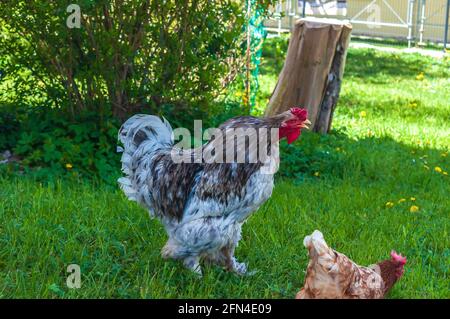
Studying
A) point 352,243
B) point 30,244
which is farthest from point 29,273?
point 352,243

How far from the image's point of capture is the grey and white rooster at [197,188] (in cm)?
411

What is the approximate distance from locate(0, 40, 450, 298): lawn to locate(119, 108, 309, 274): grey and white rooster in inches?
9.5

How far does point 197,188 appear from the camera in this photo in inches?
166

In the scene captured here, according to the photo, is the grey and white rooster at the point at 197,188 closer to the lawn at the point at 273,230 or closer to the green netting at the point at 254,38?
the lawn at the point at 273,230

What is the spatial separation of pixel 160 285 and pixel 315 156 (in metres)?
3.47

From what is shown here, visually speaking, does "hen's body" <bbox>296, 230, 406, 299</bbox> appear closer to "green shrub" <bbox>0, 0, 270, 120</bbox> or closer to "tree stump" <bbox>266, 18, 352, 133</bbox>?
"green shrub" <bbox>0, 0, 270, 120</bbox>

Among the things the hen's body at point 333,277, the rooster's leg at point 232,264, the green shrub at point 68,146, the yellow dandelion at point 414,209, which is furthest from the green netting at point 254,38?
the hen's body at point 333,277

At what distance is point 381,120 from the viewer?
31.6 feet

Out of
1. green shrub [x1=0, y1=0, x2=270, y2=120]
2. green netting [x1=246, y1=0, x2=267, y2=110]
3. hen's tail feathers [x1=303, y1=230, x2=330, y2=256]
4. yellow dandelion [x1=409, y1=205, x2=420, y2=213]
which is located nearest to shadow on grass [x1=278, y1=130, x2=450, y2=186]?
yellow dandelion [x1=409, y1=205, x2=420, y2=213]

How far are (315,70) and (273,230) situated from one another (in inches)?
137

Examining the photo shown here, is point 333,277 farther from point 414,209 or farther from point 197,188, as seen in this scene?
point 414,209

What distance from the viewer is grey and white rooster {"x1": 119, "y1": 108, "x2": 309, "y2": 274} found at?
411cm

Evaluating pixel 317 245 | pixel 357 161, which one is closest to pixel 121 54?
pixel 357 161

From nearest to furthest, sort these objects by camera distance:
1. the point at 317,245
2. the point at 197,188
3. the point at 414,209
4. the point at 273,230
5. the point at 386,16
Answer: the point at 317,245 < the point at 197,188 < the point at 273,230 < the point at 414,209 < the point at 386,16
